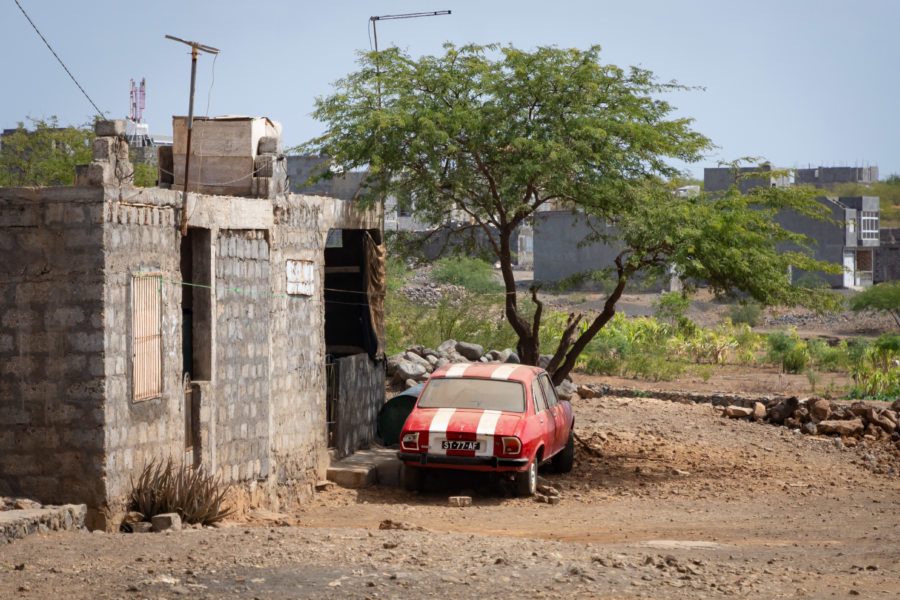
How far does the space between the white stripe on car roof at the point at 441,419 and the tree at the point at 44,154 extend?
26.5 m

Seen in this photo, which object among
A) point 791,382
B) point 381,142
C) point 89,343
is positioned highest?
point 381,142

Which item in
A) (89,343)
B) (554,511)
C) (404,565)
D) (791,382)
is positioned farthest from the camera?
(791,382)

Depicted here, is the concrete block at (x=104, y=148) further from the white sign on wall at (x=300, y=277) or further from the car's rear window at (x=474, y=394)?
the car's rear window at (x=474, y=394)

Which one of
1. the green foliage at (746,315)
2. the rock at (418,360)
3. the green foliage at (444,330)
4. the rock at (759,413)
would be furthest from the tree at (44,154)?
the green foliage at (746,315)

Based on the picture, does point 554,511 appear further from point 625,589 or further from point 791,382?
point 791,382

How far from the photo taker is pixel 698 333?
3597 centimetres

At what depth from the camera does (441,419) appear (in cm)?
1313

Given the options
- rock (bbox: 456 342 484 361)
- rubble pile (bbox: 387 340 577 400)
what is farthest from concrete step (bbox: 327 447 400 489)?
rock (bbox: 456 342 484 361)

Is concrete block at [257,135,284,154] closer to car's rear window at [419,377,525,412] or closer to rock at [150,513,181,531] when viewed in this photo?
car's rear window at [419,377,525,412]

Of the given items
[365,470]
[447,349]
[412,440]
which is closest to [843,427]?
[447,349]

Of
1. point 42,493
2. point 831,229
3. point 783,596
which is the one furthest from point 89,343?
point 831,229

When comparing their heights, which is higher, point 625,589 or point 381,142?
point 381,142

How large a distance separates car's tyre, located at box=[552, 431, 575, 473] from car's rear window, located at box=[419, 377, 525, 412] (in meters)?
2.14

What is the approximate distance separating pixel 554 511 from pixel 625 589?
505cm
